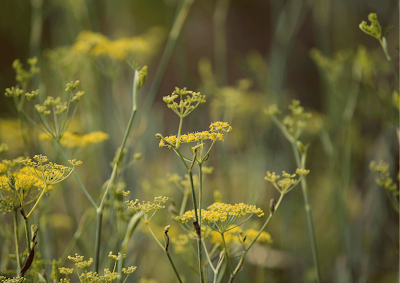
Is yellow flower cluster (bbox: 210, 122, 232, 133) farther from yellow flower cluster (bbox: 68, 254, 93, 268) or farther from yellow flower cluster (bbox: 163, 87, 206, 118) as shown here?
yellow flower cluster (bbox: 68, 254, 93, 268)

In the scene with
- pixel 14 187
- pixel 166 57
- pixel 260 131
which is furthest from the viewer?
pixel 260 131

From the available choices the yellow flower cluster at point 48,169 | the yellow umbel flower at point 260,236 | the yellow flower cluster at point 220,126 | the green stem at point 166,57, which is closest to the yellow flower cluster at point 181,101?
the yellow flower cluster at point 220,126

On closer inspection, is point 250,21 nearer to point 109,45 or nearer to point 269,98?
point 269,98

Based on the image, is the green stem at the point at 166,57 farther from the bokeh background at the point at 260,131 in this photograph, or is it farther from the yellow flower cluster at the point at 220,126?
the yellow flower cluster at the point at 220,126

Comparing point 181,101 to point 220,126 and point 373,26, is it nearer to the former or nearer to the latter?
point 220,126

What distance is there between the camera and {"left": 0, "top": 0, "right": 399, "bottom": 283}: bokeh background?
0.85 metres

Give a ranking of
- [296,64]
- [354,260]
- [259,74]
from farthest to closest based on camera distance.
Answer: [296,64]
[259,74]
[354,260]

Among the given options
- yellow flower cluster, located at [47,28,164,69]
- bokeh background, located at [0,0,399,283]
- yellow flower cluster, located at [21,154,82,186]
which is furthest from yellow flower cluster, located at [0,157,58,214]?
yellow flower cluster, located at [47,28,164,69]

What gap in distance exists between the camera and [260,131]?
149 cm

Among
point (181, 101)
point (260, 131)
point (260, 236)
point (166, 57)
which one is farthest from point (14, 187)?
point (260, 131)

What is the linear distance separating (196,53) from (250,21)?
485mm

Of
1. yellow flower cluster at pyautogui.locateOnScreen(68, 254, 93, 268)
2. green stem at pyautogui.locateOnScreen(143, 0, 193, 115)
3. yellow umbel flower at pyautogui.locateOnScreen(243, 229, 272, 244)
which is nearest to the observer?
yellow flower cluster at pyautogui.locateOnScreen(68, 254, 93, 268)

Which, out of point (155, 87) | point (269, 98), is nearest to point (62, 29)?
point (155, 87)

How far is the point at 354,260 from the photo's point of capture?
1000 mm
